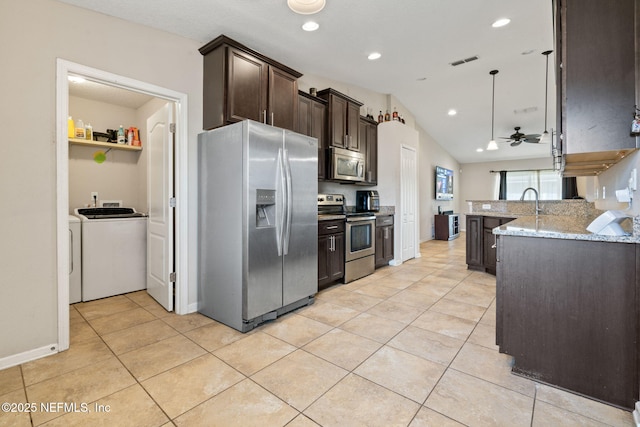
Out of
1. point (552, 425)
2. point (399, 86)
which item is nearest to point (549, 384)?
point (552, 425)

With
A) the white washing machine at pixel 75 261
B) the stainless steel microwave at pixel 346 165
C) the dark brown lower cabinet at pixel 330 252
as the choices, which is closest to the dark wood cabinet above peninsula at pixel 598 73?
the dark brown lower cabinet at pixel 330 252

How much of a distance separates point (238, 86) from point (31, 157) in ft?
5.59

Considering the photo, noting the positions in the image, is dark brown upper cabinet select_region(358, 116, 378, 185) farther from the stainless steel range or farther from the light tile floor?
the light tile floor

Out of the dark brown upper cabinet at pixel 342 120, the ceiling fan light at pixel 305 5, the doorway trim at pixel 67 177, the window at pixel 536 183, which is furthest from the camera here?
the window at pixel 536 183

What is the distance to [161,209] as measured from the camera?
302 cm

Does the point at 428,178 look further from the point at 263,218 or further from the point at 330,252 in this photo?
the point at 263,218

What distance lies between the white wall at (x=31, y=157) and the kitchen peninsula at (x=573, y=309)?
3264 mm

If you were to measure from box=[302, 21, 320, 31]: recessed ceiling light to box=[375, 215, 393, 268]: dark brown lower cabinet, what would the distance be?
2.79m

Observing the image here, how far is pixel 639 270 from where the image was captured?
1478mm

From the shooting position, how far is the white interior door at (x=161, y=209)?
2.87m

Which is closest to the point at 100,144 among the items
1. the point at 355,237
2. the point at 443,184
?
the point at 355,237

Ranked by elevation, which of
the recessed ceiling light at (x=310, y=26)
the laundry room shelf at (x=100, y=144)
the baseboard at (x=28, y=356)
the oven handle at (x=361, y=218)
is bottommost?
the baseboard at (x=28, y=356)

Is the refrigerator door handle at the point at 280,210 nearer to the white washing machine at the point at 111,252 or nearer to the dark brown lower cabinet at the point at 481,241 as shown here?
the white washing machine at the point at 111,252

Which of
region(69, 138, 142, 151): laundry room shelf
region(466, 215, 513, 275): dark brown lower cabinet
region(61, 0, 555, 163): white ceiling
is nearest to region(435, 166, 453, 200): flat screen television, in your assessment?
region(61, 0, 555, 163): white ceiling
